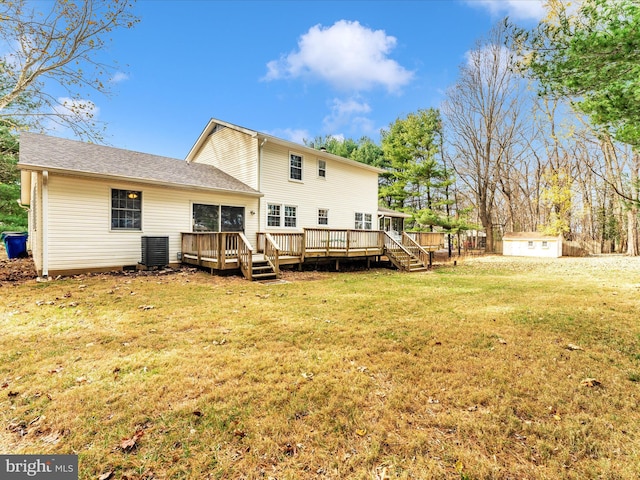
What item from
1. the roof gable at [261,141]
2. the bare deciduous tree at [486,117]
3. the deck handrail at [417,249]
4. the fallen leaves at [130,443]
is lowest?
the fallen leaves at [130,443]

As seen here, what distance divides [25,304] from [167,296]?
252cm

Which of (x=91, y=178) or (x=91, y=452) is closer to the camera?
(x=91, y=452)

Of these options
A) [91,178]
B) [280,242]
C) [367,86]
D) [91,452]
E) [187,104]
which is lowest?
[91,452]

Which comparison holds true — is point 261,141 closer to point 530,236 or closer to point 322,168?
point 322,168

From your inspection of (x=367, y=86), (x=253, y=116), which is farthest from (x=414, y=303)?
(x=253, y=116)

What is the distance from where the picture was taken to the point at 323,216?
16.2 meters

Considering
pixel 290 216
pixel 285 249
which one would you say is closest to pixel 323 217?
pixel 290 216

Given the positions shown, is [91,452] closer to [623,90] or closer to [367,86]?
[623,90]

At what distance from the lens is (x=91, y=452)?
2.11 meters

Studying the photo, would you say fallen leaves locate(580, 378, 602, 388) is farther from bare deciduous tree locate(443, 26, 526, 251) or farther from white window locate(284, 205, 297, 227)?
bare deciduous tree locate(443, 26, 526, 251)

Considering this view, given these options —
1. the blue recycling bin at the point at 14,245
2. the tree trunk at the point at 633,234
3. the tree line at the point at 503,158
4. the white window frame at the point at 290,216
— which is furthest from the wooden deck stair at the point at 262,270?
the tree trunk at the point at 633,234

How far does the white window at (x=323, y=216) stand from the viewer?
1597cm

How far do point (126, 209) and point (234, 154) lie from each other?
5.85 metres

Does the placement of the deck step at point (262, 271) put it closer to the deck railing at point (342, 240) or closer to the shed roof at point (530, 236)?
the deck railing at point (342, 240)
